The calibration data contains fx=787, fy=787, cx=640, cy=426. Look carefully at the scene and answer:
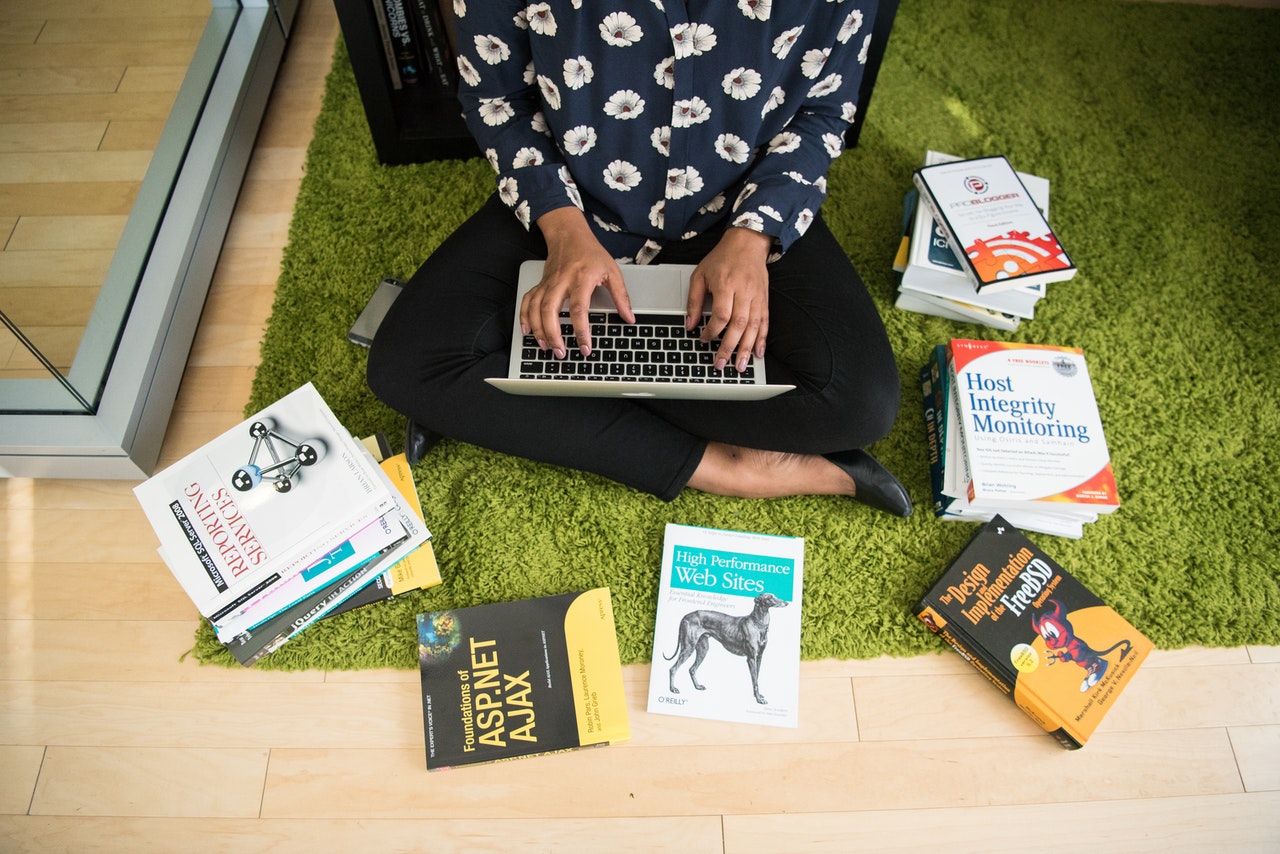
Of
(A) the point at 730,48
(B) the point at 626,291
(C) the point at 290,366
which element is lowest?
(C) the point at 290,366

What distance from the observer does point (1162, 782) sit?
117cm

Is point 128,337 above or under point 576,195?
under

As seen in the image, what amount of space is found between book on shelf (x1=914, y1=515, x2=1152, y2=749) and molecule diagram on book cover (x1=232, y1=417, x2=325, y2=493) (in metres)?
0.96

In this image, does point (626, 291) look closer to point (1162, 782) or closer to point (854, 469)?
point (854, 469)

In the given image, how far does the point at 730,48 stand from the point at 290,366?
95cm

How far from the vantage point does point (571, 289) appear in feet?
3.51

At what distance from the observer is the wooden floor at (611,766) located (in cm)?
113

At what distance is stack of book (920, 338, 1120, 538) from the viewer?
1.25m

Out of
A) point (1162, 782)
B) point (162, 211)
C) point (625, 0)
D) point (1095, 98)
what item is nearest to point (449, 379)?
point (625, 0)

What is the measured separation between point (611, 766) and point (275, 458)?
677mm

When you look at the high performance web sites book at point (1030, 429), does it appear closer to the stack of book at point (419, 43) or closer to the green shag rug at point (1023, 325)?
the green shag rug at point (1023, 325)

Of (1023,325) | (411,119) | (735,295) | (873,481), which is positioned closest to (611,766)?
(873,481)

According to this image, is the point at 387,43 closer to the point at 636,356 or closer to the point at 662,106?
the point at 662,106

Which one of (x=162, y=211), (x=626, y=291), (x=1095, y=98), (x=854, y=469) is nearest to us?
(x=626, y=291)
